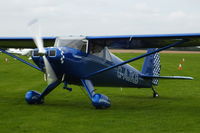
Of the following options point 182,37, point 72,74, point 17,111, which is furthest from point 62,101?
point 182,37

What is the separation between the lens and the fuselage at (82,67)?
11148 mm

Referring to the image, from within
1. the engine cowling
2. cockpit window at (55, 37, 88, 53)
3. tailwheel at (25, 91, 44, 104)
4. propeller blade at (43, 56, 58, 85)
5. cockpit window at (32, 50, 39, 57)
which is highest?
cockpit window at (55, 37, 88, 53)

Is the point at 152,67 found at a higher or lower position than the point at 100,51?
lower

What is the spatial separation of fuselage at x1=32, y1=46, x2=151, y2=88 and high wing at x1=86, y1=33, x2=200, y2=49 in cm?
46

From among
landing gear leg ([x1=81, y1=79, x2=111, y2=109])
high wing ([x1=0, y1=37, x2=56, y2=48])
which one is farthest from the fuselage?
high wing ([x1=0, y1=37, x2=56, y2=48])

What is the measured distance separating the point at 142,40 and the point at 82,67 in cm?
200

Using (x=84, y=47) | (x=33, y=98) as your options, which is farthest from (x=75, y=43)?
(x=33, y=98)

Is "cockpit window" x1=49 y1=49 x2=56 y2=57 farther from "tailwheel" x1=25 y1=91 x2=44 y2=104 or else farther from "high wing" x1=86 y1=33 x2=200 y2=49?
"tailwheel" x1=25 y1=91 x2=44 y2=104

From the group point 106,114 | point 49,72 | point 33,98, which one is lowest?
point 33,98

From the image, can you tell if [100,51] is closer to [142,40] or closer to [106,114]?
[142,40]

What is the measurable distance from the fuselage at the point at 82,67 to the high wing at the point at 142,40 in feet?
1.52

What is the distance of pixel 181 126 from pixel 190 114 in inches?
76.8

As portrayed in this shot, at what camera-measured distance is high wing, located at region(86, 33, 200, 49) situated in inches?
443

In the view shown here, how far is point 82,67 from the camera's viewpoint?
11953 mm
